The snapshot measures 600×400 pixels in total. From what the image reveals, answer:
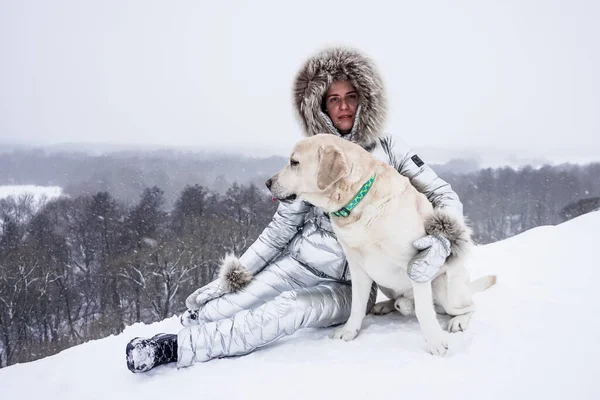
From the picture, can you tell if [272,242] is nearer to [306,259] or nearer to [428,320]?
[306,259]

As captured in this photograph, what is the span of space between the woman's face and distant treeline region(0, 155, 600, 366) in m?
12.5

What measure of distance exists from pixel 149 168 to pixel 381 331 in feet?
126

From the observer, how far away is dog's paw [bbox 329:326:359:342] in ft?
8.41

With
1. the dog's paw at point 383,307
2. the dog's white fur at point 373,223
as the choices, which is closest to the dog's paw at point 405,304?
the dog's white fur at point 373,223

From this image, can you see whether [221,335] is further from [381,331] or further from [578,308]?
[578,308]

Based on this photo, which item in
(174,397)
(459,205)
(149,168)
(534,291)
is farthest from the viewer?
(149,168)

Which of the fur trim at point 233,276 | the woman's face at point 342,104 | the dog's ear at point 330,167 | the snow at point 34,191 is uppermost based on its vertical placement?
the woman's face at point 342,104

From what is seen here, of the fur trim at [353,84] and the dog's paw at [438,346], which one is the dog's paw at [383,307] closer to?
the dog's paw at [438,346]

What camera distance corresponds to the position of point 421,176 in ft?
9.61

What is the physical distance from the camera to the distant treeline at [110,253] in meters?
17.8

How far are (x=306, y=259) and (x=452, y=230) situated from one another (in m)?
1.14

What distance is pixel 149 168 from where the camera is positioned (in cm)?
Result: 3744

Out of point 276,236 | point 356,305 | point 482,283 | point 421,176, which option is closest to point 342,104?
point 421,176

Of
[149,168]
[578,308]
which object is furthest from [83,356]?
[149,168]
